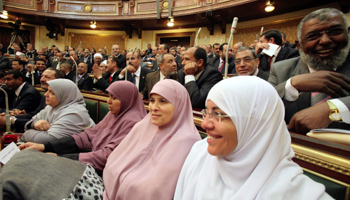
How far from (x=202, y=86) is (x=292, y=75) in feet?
4.21

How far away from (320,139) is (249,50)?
200 centimetres

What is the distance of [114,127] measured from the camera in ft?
7.37

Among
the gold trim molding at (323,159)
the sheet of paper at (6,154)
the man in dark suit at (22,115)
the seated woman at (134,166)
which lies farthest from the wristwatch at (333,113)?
the man in dark suit at (22,115)

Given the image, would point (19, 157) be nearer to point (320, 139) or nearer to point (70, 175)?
point (70, 175)

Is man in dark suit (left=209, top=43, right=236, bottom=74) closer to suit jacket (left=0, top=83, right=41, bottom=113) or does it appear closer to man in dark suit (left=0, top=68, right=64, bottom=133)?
man in dark suit (left=0, top=68, right=64, bottom=133)

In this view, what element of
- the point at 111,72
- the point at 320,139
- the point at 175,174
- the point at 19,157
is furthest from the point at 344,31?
the point at 111,72

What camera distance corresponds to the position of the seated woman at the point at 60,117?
7.86 ft

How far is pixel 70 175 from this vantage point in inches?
59.4

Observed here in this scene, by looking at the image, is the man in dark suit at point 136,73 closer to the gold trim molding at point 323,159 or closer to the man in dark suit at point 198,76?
the man in dark suit at point 198,76

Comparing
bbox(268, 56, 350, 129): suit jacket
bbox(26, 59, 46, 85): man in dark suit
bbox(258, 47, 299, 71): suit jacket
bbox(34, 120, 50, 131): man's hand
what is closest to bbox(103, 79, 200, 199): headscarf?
bbox(268, 56, 350, 129): suit jacket

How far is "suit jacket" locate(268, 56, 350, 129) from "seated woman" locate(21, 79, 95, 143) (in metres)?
2.14

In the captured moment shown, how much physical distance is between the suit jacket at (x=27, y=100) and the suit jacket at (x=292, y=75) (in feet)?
12.2

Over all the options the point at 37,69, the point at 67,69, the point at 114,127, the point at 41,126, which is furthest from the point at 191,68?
the point at 37,69

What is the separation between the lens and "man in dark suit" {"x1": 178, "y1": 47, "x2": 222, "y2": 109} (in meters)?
2.54
